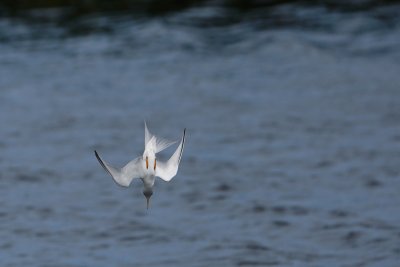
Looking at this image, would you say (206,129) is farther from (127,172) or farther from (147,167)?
(147,167)

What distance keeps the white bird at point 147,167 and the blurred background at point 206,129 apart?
23.0 ft

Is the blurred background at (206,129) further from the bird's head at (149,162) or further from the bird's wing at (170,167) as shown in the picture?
the bird's head at (149,162)

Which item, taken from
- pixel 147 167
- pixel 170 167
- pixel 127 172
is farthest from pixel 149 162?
pixel 170 167

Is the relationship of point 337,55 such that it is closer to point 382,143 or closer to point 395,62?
point 395,62

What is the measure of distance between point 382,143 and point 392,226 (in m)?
3.81

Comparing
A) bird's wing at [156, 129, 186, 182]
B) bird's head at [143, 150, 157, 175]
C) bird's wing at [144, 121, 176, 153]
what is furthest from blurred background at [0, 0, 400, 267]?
bird's head at [143, 150, 157, 175]

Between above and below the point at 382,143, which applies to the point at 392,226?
below

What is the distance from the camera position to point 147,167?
6.64 meters

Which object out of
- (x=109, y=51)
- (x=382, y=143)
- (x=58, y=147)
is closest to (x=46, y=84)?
(x=109, y=51)

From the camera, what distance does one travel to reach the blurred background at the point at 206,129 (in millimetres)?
15055

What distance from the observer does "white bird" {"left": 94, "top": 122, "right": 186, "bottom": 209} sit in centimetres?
663

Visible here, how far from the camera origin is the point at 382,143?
1883 cm

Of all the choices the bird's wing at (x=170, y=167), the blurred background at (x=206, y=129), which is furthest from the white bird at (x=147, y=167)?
the blurred background at (x=206, y=129)

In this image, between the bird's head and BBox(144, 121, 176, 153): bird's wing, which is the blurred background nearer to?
BBox(144, 121, 176, 153): bird's wing
